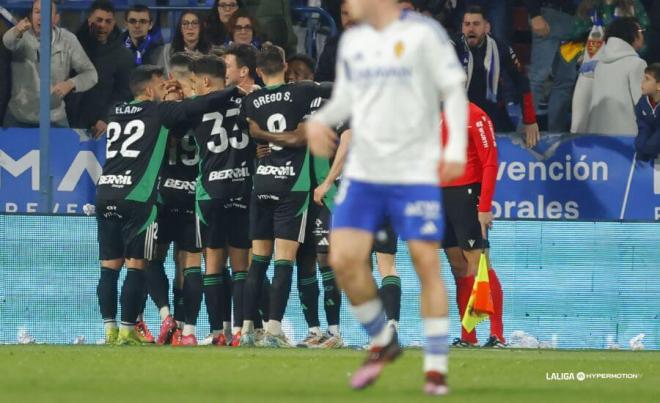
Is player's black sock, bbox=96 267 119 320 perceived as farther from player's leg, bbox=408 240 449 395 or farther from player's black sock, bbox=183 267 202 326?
player's leg, bbox=408 240 449 395

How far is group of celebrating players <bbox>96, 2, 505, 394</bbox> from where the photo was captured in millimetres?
13398

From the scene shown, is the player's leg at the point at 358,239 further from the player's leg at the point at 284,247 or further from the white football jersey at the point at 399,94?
the player's leg at the point at 284,247

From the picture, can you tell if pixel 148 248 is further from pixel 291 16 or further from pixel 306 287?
pixel 291 16

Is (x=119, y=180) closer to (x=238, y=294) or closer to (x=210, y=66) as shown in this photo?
(x=210, y=66)

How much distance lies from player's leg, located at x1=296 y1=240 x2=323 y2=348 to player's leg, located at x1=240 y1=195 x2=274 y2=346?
35 cm

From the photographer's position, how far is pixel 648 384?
1041cm

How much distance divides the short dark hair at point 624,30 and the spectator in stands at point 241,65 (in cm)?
449

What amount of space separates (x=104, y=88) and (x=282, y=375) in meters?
7.39

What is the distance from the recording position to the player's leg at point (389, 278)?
13.5 meters

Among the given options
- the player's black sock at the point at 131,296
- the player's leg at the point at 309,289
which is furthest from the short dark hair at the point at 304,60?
the player's black sock at the point at 131,296

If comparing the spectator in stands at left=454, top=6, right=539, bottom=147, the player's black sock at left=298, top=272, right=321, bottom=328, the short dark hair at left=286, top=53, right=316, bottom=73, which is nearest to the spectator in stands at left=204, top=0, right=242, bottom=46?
the short dark hair at left=286, top=53, right=316, bottom=73

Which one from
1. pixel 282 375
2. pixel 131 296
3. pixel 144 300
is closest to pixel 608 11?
pixel 144 300

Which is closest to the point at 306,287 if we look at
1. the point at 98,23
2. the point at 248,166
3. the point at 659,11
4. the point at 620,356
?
the point at 248,166

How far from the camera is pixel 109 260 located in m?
13.9
